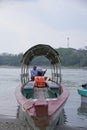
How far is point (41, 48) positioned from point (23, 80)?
2677 millimetres

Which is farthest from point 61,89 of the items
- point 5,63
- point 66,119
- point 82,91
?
point 5,63

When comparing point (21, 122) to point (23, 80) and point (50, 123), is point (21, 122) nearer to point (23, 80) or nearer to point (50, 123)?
point (50, 123)

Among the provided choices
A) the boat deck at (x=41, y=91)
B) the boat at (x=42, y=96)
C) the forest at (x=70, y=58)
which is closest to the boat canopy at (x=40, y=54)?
the boat at (x=42, y=96)

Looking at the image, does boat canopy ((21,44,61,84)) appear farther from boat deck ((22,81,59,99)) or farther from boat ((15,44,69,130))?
boat deck ((22,81,59,99))

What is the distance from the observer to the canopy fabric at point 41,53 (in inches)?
816

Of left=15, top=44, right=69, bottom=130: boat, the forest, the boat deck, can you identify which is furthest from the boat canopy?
the forest

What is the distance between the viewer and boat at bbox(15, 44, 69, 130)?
44.0 feet

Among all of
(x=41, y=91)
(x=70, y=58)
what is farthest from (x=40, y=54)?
(x=70, y=58)

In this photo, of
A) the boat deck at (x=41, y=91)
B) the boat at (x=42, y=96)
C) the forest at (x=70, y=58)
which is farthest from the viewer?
the forest at (x=70, y=58)

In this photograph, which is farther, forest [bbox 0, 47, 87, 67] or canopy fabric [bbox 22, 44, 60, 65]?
forest [bbox 0, 47, 87, 67]

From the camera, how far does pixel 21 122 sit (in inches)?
679

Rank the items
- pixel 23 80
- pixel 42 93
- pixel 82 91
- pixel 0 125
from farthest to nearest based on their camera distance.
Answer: pixel 82 91, pixel 23 80, pixel 42 93, pixel 0 125

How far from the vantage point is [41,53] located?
21766 millimetres

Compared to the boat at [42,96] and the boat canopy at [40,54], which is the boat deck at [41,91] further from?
the boat canopy at [40,54]
